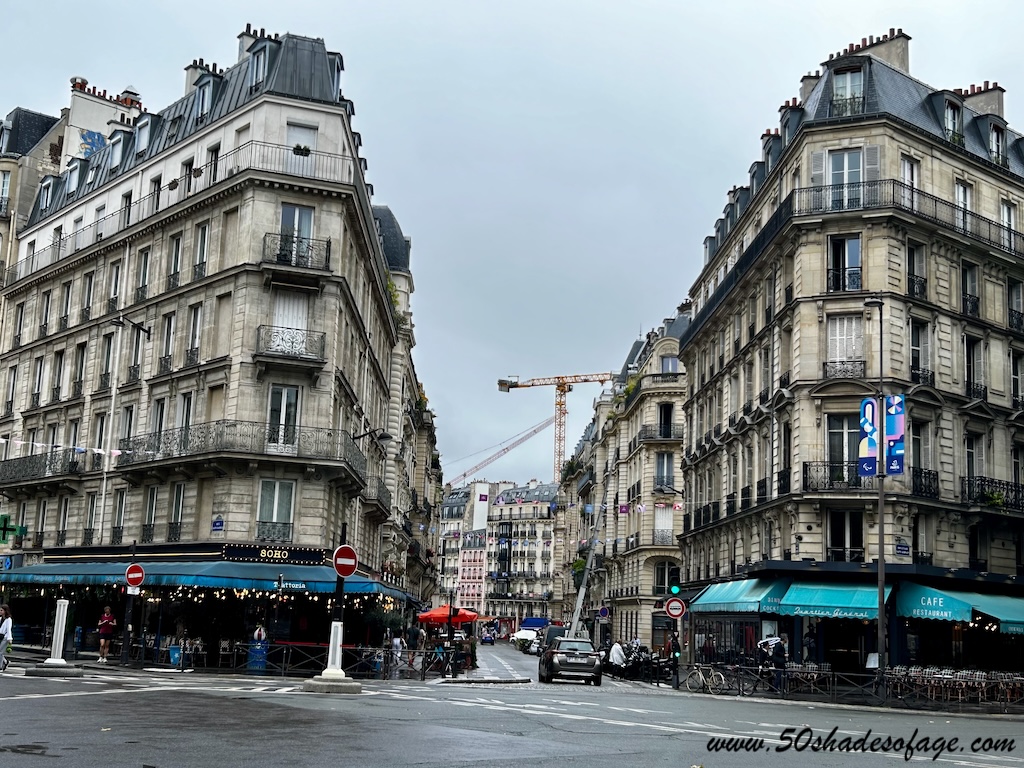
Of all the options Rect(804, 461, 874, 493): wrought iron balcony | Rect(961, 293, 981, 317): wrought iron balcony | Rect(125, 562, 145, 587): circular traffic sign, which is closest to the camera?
Rect(125, 562, 145, 587): circular traffic sign

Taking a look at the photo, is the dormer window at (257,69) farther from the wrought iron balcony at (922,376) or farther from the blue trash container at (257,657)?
the wrought iron balcony at (922,376)

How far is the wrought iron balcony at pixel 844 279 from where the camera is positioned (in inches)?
1399

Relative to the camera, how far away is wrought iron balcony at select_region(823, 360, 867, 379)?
114ft

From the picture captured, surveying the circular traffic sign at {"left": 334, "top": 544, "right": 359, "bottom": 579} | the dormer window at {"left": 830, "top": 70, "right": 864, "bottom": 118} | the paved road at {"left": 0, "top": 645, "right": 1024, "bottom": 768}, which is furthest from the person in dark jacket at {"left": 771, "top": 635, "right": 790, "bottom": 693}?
the dormer window at {"left": 830, "top": 70, "right": 864, "bottom": 118}

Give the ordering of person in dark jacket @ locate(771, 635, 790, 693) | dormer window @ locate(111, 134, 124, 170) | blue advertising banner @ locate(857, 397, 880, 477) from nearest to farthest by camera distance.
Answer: person in dark jacket @ locate(771, 635, 790, 693)
blue advertising banner @ locate(857, 397, 880, 477)
dormer window @ locate(111, 134, 124, 170)

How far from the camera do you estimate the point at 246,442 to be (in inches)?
1358

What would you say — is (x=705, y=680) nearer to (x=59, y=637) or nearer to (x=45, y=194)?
(x=59, y=637)

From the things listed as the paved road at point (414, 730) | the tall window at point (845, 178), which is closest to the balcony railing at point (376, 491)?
the tall window at point (845, 178)

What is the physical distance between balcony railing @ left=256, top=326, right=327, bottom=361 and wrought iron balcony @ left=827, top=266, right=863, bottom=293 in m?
15.8

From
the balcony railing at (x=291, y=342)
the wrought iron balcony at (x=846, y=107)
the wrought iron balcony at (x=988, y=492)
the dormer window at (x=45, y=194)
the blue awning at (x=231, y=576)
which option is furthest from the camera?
the dormer window at (x=45, y=194)

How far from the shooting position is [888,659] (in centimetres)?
3338

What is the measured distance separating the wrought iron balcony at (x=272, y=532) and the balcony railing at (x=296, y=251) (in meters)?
7.95

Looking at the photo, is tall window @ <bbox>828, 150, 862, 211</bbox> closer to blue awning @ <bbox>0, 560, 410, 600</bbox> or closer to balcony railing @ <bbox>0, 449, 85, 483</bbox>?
blue awning @ <bbox>0, 560, 410, 600</bbox>

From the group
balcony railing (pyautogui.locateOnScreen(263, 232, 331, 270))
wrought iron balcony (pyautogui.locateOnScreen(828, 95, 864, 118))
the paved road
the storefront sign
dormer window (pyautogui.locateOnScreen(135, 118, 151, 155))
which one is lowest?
the paved road
